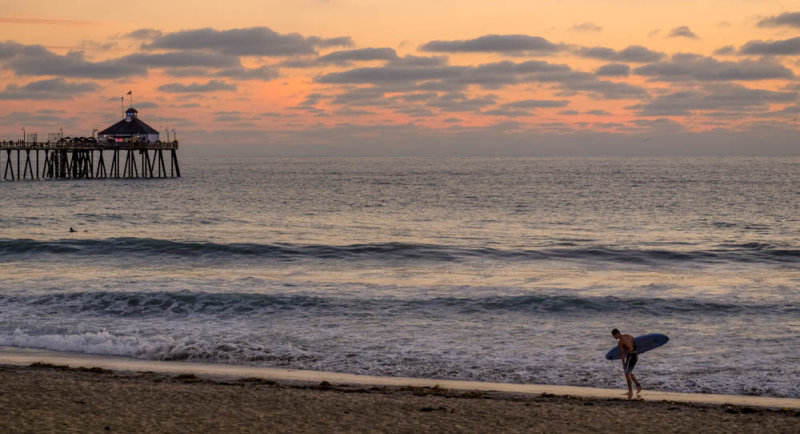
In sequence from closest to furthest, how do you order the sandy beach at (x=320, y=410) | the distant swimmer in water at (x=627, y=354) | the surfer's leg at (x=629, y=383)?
the sandy beach at (x=320, y=410) < the surfer's leg at (x=629, y=383) < the distant swimmer in water at (x=627, y=354)

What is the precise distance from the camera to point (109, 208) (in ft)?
178

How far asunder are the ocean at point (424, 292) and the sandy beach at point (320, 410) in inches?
77.8

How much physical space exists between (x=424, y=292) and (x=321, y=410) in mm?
12122

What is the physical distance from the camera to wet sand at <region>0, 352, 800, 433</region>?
10.2m

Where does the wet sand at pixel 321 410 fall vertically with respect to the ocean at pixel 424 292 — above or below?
above

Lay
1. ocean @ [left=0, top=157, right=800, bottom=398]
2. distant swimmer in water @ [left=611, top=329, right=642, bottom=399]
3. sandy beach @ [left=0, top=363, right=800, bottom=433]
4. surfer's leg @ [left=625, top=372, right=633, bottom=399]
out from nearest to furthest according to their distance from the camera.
Answer: sandy beach @ [left=0, top=363, right=800, bottom=433]
surfer's leg @ [left=625, top=372, right=633, bottom=399]
distant swimmer in water @ [left=611, top=329, right=642, bottom=399]
ocean @ [left=0, top=157, right=800, bottom=398]

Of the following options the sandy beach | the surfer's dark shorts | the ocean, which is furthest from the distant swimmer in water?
the sandy beach

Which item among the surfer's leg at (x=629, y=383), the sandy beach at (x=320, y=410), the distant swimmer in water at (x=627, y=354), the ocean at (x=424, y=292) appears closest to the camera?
the sandy beach at (x=320, y=410)

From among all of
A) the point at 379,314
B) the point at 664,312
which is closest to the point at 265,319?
the point at 379,314

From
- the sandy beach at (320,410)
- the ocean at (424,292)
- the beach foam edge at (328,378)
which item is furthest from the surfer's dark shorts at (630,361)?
the sandy beach at (320,410)

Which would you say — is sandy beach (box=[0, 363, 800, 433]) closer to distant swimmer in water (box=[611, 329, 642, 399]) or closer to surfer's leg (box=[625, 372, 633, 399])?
surfer's leg (box=[625, 372, 633, 399])

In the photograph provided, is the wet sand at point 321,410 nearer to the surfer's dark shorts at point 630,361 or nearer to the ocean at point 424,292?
the surfer's dark shorts at point 630,361

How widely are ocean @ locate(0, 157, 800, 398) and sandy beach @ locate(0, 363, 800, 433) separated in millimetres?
1977

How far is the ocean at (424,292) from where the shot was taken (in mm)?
15391
